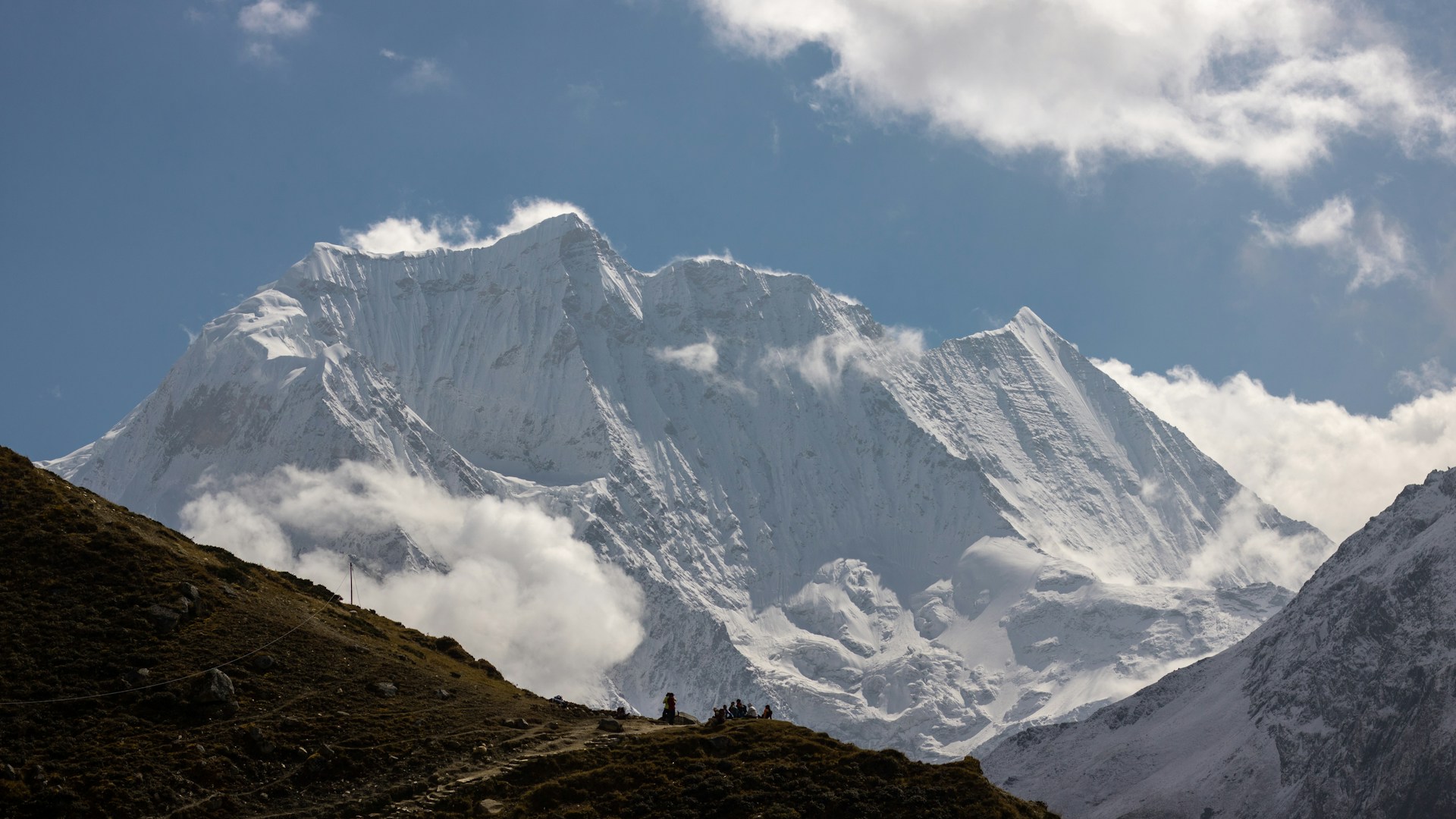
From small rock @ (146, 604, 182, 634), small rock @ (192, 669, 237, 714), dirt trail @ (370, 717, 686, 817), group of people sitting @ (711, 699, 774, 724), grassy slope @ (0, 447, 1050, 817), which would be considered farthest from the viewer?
group of people sitting @ (711, 699, 774, 724)

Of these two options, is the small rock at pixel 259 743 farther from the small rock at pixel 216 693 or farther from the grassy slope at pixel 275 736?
the small rock at pixel 216 693

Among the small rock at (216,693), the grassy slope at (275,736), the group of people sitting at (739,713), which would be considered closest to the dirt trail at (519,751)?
the grassy slope at (275,736)

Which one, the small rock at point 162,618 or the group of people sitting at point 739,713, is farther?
the group of people sitting at point 739,713

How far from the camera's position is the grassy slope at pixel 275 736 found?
220ft

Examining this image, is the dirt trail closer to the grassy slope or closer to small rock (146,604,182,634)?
the grassy slope

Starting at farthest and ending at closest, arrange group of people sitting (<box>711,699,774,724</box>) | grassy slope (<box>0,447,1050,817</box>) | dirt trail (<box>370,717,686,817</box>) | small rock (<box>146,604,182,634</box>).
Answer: group of people sitting (<box>711,699,774,724</box>), small rock (<box>146,604,182,634</box>), dirt trail (<box>370,717,686,817</box>), grassy slope (<box>0,447,1050,817</box>)

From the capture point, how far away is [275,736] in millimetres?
71750

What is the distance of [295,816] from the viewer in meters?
65.8

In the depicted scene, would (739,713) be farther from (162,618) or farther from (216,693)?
(162,618)

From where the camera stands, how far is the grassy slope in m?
67.0

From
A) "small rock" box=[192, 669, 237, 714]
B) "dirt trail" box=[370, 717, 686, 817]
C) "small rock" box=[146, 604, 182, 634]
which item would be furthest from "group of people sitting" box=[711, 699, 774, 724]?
"small rock" box=[146, 604, 182, 634]

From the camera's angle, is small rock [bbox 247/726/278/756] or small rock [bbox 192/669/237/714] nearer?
small rock [bbox 247/726/278/756]

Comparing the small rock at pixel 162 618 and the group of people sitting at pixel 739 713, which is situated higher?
the small rock at pixel 162 618

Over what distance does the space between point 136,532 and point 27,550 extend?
263 inches
